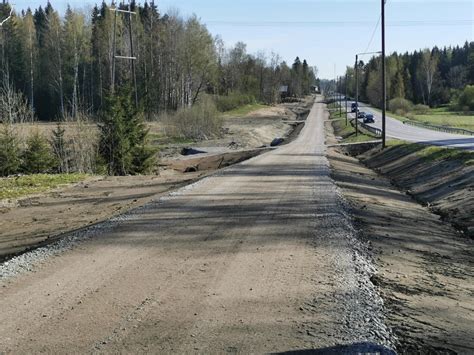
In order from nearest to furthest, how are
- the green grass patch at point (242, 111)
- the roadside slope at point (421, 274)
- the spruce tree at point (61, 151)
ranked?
the roadside slope at point (421, 274) → the spruce tree at point (61, 151) → the green grass patch at point (242, 111)

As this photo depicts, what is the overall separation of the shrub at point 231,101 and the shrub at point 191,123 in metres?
40.7

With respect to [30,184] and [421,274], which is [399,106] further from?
[421,274]

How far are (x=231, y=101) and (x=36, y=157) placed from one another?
81.1m

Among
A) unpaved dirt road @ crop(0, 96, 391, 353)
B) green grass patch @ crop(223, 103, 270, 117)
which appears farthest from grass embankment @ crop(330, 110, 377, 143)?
unpaved dirt road @ crop(0, 96, 391, 353)

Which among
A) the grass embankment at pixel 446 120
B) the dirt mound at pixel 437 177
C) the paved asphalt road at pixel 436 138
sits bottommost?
the dirt mound at pixel 437 177

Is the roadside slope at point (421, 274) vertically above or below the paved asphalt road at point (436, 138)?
below

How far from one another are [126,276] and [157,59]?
74.7m

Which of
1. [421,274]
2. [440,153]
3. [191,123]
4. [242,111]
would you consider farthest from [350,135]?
[421,274]

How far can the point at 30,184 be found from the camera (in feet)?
72.8

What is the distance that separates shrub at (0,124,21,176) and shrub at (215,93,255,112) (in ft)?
240

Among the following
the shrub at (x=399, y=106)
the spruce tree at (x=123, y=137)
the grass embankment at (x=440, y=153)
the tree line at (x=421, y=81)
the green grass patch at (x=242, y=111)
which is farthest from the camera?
the tree line at (x=421, y=81)

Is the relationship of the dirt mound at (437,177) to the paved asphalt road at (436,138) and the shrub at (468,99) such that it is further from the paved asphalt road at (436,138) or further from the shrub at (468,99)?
the shrub at (468,99)

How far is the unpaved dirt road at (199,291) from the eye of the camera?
5.24 metres

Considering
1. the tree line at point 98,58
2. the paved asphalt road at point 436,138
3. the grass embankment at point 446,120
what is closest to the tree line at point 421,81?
the grass embankment at point 446,120
